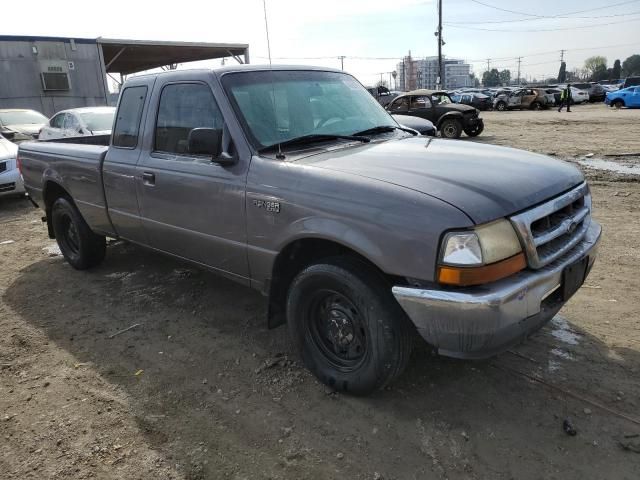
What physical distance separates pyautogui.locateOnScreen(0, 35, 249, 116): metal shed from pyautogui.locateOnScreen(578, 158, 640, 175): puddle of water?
57.8 ft

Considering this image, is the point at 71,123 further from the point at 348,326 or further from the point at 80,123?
the point at 348,326

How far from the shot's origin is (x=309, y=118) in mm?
3592

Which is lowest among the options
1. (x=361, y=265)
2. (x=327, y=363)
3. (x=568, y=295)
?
(x=327, y=363)

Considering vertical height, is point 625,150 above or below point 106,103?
below

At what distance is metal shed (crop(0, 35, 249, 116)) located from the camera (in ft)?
65.1

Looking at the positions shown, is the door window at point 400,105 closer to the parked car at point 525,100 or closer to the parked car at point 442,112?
the parked car at point 442,112

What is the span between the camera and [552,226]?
108 inches

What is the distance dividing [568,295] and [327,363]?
145cm

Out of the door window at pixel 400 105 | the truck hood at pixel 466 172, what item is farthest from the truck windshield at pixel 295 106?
the door window at pixel 400 105

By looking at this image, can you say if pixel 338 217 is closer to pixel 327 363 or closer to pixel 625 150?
pixel 327 363

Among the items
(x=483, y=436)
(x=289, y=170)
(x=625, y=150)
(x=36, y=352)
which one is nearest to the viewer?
(x=483, y=436)

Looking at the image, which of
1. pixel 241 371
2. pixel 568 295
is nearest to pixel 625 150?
pixel 568 295

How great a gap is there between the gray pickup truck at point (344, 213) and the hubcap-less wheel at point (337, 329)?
0.01 meters

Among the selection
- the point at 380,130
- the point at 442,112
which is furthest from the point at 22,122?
the point at 380,130
